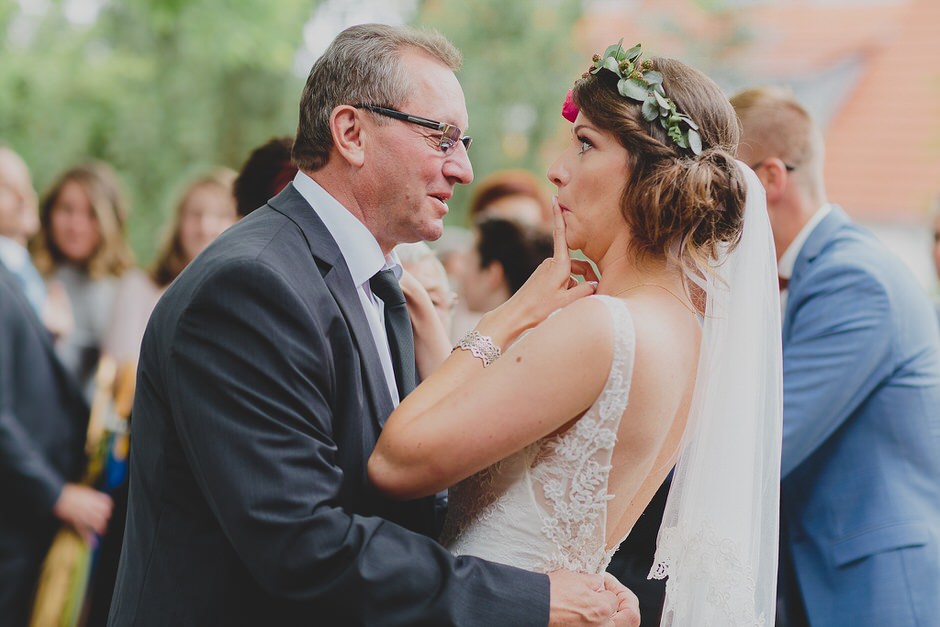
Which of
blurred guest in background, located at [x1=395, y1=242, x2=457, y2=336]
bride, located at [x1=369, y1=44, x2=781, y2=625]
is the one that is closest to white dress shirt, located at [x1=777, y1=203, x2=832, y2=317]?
bride, located at [x1=369, y1=44, x2=781, y2=625]

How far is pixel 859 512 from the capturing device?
341 cm

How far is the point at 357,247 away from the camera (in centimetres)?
253

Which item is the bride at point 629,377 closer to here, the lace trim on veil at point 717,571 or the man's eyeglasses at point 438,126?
the lace trim on veil at point 717,571

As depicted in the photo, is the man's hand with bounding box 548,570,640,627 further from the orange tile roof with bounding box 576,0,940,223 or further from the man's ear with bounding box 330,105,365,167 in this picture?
the orange tile roof with bounding box 576,0,940,223

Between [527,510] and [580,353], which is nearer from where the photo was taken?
[580,353]

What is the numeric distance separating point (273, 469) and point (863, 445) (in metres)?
2.25

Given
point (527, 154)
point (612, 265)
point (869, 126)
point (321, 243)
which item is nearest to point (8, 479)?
point (321, 243)

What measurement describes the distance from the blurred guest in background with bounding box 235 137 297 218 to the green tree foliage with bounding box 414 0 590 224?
6159 mm

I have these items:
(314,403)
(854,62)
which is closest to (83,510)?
(314,403)

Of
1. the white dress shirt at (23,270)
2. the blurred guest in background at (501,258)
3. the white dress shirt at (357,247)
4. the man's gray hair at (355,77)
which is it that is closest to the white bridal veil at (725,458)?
the white dress shirt at (357,247)

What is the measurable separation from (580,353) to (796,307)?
1677 millimetres

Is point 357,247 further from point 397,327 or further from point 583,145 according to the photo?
point 583,145

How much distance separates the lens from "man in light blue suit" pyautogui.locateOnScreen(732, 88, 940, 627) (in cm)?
335

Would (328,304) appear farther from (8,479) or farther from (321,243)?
(8,479)
